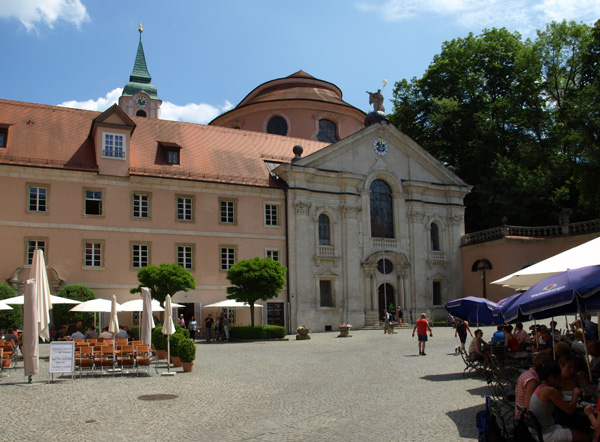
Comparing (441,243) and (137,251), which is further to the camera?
(441,243)

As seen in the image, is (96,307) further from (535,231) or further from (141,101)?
(141,101)

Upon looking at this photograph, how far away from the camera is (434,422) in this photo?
34.6ft

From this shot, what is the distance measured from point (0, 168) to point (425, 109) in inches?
1398

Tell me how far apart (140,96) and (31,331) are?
62250mm

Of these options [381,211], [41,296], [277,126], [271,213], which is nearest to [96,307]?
[41,296]

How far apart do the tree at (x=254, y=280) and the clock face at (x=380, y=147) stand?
1507 centimetres

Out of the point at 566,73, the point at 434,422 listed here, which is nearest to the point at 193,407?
the point at 434,422

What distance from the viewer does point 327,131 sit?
1987 inches

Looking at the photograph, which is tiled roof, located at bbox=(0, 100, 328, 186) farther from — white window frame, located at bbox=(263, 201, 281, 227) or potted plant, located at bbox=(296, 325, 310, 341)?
potted plant, located at bbox=(296, 325, 310, 341)

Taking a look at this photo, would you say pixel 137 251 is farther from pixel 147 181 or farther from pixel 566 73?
pixel 566 73

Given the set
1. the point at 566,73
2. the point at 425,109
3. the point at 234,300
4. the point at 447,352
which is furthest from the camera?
the point at 425,109

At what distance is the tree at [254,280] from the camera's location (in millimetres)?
31797

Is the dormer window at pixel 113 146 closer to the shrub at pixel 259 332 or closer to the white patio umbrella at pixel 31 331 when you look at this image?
the shrub at pixel 259 332

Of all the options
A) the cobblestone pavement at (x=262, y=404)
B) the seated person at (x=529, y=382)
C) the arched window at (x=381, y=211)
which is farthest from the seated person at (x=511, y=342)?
the arched window at (x=381, y=211)
